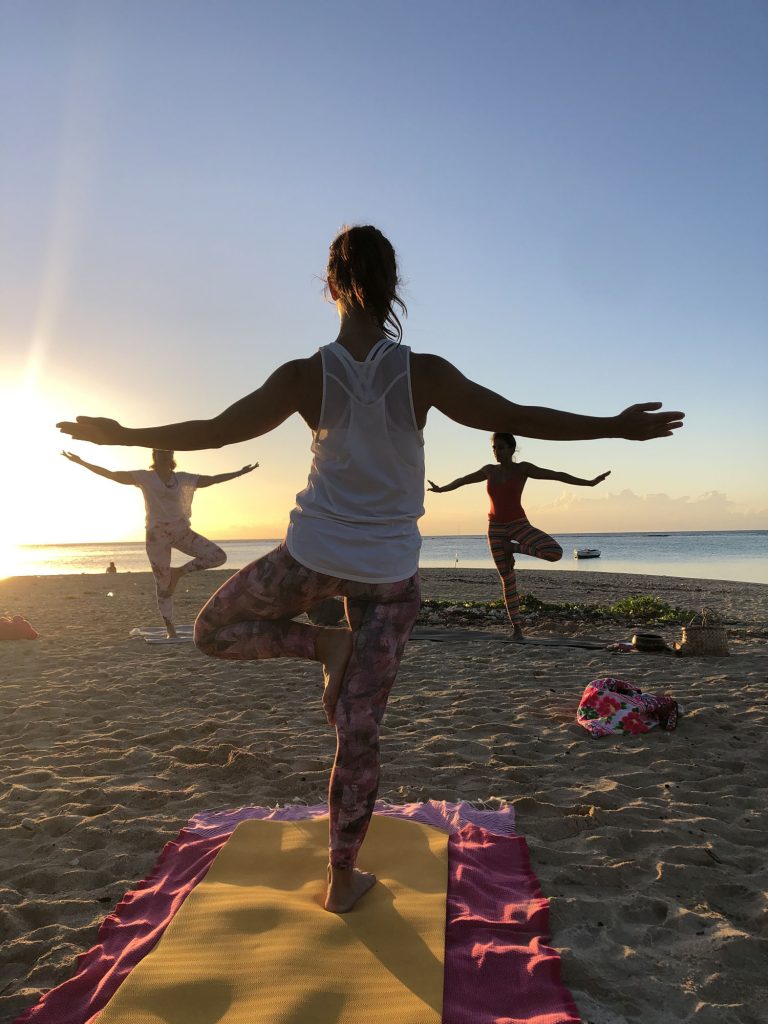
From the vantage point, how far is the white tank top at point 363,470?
7.88 feet

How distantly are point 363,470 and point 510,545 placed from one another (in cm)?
693

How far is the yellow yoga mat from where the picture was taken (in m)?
2.11

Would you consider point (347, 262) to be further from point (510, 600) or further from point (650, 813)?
point (510, 600)

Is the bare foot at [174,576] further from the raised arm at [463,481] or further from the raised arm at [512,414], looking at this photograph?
the raised arm at [512,414]

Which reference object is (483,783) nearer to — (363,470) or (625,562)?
(363,470)

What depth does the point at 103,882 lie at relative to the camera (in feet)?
10.2

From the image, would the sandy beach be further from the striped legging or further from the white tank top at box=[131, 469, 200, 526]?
the white tank top at box=[131, 469, 200, 526]

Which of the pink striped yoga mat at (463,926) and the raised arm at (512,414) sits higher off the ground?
the raised arm at (512,414)

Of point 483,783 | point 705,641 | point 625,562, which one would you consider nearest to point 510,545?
point 705,641

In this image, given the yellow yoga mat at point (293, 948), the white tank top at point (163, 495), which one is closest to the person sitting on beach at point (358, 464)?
the yellow yoga mat at point (293, 948)

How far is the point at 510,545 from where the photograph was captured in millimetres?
9086

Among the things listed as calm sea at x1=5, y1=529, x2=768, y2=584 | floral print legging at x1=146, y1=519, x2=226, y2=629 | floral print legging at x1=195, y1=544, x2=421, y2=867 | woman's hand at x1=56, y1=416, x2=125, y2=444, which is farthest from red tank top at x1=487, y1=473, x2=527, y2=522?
calm sea at x1=5, y1=529, x2=768, y2=584

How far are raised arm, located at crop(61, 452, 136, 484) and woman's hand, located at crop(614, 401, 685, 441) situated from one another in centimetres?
617

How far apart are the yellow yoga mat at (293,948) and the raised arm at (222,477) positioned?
18.5 feet
